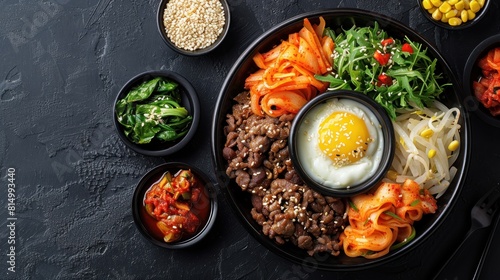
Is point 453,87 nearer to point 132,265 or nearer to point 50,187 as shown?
point 132,265

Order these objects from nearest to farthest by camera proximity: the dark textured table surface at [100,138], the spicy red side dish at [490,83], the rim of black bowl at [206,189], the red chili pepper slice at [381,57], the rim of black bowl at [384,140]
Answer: the rim of black bowl at [384,140] → the red chili pepper slice at [381,57] → the spicy red side dish at [490,83] → the rim of black bowl at [206,189] → the dark textured table surface at [100,138]

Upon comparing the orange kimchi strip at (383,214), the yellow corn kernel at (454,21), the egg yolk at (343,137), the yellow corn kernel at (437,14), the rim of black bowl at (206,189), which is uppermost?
the yellow corn kernel at (437,14)

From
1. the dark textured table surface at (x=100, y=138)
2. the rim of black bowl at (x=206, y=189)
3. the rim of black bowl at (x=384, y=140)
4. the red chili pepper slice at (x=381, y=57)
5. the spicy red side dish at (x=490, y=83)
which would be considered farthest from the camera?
the dark textured table surface at (x=100, y=138)

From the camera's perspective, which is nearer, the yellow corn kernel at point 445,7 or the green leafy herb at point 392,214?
the green leafy herb at point 392,214

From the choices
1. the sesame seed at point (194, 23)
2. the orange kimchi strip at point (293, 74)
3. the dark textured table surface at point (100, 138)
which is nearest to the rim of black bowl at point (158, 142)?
the dark textured table surface at point (100, 138)

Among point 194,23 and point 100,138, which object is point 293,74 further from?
point 100,138

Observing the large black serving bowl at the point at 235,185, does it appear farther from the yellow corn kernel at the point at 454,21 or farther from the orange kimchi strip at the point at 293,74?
the yellow corn kernel at the point at 454,21

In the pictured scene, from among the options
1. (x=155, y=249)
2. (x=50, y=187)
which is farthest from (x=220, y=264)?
(x=50, y=187)
